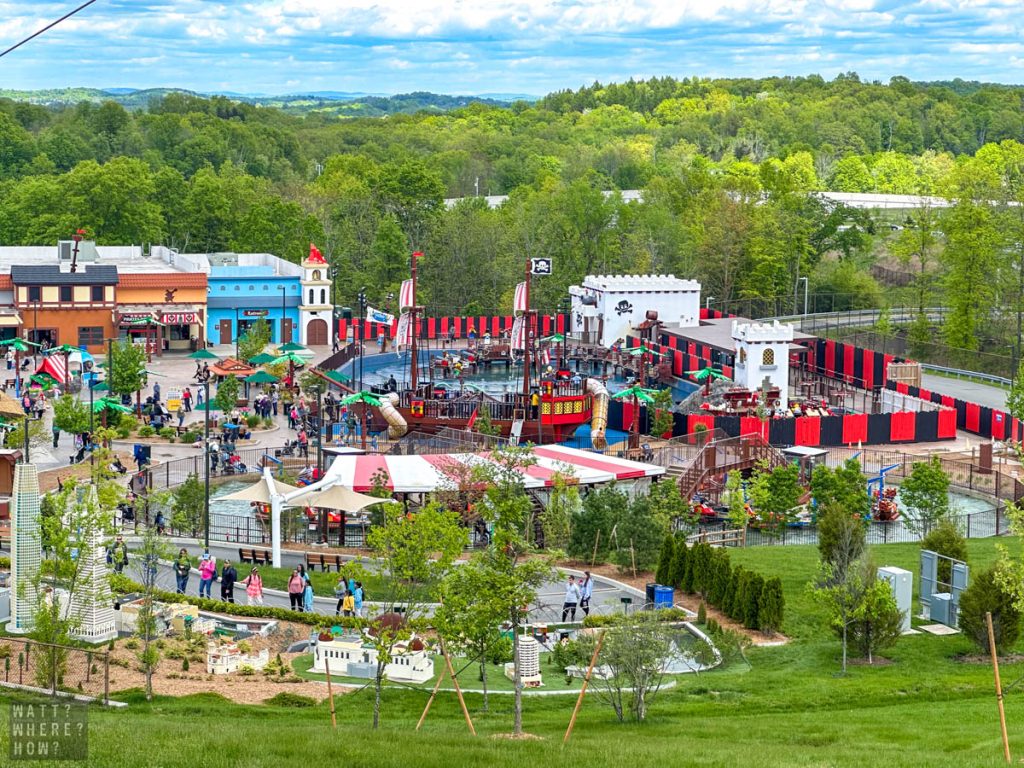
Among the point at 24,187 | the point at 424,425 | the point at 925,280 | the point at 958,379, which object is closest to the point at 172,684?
the point at 424,425

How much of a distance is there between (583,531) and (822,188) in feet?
444

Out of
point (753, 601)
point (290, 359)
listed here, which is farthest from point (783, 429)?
point (753, 601)

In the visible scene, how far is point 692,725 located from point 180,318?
63.1m

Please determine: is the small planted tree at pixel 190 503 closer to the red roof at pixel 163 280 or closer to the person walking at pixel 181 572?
the person walking at pixel 181 572

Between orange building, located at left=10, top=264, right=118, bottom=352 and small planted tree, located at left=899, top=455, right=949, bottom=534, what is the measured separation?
49030 millimetres

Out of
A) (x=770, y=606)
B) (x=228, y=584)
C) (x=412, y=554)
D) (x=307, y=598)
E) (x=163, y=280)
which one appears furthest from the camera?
(x=163, y=280)

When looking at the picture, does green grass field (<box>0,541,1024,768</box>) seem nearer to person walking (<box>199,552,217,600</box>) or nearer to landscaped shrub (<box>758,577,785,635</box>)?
landscaped shrub (<box>758,577,785,635</box>)

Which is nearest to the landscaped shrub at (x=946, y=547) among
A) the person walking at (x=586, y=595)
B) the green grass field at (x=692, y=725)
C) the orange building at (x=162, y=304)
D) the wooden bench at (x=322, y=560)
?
the green grass field at (x=692, y=725)

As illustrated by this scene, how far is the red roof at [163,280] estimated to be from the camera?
278ft

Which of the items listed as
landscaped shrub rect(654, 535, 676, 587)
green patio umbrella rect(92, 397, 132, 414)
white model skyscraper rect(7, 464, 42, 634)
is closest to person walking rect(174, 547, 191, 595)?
white model skyscraper rect(7, 464, 42, 634)

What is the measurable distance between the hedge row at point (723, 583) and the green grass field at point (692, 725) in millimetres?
891

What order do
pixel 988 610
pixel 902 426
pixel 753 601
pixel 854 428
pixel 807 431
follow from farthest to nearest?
pixel 902 426 → pixel 854 428 → pixel 807 431 → pixel 753 601 → pixel 988 610

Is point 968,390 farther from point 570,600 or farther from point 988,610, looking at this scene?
point 570,600

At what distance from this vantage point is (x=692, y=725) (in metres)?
25.8
